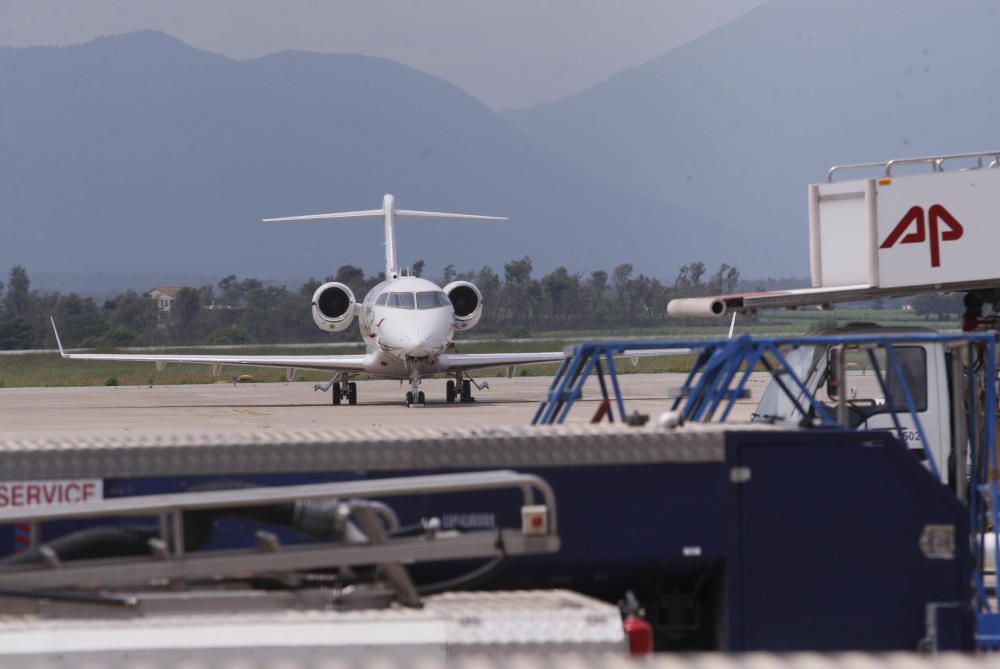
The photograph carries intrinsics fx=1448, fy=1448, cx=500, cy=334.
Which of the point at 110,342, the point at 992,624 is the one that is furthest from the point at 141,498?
the point at 110,342

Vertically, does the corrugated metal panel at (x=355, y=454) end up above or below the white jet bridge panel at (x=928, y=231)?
below

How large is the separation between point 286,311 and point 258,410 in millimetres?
76461

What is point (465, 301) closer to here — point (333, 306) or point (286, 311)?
point (333, 306)

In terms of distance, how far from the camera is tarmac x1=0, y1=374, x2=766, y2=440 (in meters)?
24.2

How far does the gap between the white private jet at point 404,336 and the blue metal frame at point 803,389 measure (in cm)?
2468

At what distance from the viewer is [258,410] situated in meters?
31.4

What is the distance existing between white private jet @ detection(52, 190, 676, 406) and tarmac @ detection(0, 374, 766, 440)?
2.47ft

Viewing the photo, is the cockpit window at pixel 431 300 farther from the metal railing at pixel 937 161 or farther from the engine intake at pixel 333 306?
the metal railing at pixel 937 161

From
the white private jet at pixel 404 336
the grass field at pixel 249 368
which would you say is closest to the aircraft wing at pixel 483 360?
the white private jet at pixel 404 336

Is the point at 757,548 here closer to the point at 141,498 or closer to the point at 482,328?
the point at 141,498

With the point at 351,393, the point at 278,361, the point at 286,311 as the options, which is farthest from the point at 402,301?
the point at 286,311

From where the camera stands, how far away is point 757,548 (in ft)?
16.1

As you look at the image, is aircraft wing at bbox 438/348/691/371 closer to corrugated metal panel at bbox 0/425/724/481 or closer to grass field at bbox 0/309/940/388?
grass field at bbox 0/309/940/388

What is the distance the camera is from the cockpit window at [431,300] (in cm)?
3306
